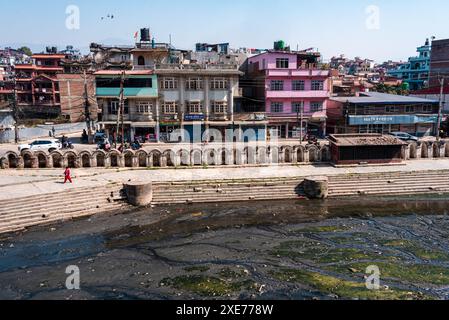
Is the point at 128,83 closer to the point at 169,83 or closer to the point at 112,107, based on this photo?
the point at 112,107

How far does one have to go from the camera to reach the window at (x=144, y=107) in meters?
50.6

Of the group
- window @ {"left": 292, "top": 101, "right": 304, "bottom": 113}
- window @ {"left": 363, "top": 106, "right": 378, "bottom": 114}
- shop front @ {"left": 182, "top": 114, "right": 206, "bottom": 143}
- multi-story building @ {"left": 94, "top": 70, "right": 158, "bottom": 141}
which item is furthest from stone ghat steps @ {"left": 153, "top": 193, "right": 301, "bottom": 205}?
window @ {"left": 363, "top": 106, "right": 378, "bottom": 114}

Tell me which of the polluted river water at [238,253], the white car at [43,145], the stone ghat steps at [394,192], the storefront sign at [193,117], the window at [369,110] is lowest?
the polluted river water at [238,253]

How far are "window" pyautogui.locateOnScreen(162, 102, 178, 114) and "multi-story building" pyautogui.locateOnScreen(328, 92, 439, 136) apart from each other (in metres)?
22.3

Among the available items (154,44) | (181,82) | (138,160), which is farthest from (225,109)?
(138,160)

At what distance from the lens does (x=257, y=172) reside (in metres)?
36.7

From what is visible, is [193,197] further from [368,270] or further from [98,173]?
[368,270]

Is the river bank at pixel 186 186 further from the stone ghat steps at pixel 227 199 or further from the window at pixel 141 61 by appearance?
the window at pixel 141 61

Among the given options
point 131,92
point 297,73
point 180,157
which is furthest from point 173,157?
point 297,73

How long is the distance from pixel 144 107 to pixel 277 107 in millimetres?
17795

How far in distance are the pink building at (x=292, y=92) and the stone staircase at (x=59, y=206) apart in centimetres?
2763

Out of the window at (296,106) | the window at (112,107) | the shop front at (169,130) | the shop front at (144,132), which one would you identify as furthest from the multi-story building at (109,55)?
the window at (296,106)

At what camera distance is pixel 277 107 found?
53.3 metres
